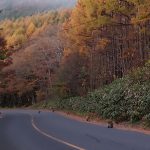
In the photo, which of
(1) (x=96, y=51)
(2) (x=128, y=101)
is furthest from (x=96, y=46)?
(2) (x=128, y=101)

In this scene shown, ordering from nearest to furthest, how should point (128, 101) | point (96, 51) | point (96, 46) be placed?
1. point (128, 101)
2. point (96, 46)
3. point (96, 51)

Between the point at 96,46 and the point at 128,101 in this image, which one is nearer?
the point at 128,101

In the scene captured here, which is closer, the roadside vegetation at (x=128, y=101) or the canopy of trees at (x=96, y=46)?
the roadside vegetation at (x=128, y=101)

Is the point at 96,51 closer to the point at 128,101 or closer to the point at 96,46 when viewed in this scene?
the point at 96,46

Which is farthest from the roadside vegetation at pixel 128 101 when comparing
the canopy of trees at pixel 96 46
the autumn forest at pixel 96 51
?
the canopy of trees at pixel 96 46

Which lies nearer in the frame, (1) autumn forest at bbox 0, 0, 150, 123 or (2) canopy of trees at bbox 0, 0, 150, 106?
(1) autumn forest at bbox 0, 0, 150, 123

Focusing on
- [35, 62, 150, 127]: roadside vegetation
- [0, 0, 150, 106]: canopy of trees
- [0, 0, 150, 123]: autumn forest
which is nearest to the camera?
[35, 62, 150, 127]: roadside vegetation

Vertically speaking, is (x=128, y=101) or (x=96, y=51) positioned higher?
(x=96, y=51)

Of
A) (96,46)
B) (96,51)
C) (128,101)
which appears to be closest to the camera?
(128,101)

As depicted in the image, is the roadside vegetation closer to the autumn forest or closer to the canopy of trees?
the autumn forest

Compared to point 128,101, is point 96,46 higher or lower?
higher

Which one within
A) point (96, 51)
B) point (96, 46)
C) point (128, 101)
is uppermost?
point (96, 46)

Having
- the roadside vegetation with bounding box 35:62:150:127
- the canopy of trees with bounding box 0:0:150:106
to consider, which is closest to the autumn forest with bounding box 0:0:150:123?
the canopy of trees with bounding box 0:0:150:106

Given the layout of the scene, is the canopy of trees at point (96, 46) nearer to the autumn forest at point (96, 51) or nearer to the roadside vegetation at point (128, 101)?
the autumn forest at point (96, 51)
